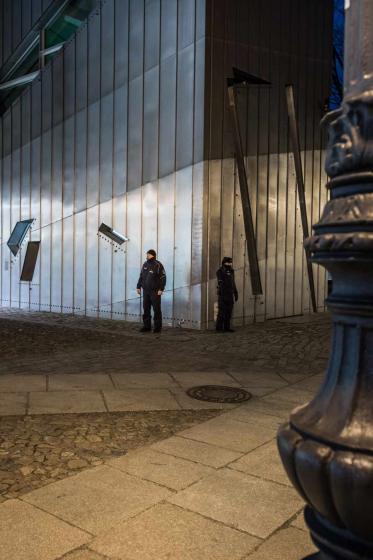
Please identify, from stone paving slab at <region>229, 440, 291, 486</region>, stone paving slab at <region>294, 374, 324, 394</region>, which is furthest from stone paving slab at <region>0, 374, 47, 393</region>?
stone paving slab at <region>294, 374, 324, 394</region>

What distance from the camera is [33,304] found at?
55.2ft

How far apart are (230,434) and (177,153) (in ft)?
28.7

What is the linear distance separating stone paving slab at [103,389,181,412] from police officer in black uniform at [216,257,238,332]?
5.44 metres

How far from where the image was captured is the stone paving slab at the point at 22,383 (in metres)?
6.33

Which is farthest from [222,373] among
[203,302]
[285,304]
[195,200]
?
[285,304]

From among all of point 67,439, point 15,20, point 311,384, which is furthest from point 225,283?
point 15,20

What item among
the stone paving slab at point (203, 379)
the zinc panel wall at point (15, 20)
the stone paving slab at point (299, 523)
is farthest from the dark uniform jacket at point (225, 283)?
the zinc panel wall at point (15, 20)

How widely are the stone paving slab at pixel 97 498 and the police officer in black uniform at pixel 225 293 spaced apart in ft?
26.0

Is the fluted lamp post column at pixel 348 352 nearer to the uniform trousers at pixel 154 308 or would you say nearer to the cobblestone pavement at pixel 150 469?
the cobblestone pavement at pixel 150 469

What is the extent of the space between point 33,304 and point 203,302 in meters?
7.27

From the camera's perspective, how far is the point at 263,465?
4023mm

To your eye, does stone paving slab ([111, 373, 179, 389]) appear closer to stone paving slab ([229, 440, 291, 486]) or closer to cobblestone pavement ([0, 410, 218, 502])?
cobblestone pavement ([0, 410, 218, 502])

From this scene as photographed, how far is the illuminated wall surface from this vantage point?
11969 mm

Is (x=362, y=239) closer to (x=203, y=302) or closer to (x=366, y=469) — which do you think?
(x=366, y=469)
